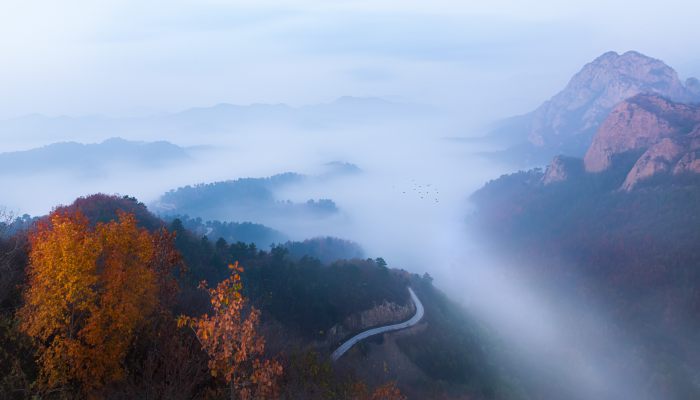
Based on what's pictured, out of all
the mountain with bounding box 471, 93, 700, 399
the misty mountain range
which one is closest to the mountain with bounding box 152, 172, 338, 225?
the misty mountain range

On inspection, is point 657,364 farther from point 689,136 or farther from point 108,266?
point 689,136

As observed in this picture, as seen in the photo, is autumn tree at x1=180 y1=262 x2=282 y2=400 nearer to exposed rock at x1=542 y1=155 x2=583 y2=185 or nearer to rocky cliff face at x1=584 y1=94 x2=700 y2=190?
rocky cliff face at x1=584 y1=94 x2=700 y2=190

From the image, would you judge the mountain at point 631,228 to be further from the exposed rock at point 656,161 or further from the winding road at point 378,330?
the winding road at point 378,330

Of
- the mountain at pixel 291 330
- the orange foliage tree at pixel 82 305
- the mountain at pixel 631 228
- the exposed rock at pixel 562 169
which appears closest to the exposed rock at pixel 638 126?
the mountain at pixel 631 228

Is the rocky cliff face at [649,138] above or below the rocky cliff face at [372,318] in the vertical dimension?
below

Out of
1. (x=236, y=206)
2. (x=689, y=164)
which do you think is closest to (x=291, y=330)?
(x=689, y=164)
